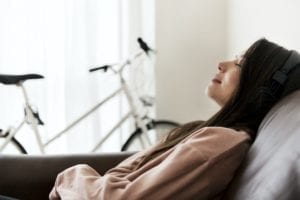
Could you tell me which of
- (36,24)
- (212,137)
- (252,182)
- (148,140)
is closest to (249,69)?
(212,137)

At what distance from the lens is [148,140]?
253cm

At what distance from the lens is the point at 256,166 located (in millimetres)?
1036

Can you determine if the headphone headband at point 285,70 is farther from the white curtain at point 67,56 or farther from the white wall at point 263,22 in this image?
Answer: the white curtain at point 67,56

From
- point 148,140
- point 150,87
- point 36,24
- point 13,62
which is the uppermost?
point 36,24

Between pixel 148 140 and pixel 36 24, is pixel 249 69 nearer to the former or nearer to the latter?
pixel 148 140

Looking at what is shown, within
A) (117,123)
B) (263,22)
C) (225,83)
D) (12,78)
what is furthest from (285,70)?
(117,123)

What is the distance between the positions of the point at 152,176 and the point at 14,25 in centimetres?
158

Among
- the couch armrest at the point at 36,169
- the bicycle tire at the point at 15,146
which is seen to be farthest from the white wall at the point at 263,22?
the bicycle tire at the point at 15,146

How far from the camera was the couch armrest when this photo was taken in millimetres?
1511

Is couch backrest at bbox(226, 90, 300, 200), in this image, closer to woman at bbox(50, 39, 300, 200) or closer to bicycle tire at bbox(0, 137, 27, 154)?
woman at bbox(50, 39, 300, 200)

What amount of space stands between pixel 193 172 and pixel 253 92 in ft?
1.01

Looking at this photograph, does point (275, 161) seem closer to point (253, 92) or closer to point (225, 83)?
point (253, 92)

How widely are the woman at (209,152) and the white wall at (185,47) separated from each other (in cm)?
119

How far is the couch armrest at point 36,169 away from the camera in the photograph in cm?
151
